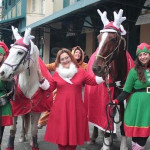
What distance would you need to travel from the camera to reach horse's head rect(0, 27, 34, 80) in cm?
354

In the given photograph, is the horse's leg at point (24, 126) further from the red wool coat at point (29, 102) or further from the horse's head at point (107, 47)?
the horse's head at point (107, 47)

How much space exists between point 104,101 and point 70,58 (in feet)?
2.70

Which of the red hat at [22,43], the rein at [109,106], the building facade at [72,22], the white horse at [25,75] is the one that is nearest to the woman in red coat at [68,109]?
the rein at [109,106]

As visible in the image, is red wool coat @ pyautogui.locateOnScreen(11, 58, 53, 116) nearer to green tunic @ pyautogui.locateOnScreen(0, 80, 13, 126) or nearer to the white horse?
the white horse

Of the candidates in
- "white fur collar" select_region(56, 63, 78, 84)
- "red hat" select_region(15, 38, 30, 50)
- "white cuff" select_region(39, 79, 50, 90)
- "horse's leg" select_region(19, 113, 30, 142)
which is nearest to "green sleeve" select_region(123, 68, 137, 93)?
"white fur collar" select_region(56, 63, 78, 84)

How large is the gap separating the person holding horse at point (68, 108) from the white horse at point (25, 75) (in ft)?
1.10

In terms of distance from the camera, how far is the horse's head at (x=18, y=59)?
→ 354cm

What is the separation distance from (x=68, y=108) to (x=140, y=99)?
Result: 0.96m

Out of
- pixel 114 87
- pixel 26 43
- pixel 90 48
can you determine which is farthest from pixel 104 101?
pixel 90 48

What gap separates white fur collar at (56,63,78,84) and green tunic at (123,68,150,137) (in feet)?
2.44

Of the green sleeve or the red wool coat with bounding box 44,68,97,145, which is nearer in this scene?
the green sleeve

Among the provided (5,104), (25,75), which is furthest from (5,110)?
(25,75)

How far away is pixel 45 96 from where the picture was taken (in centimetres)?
440

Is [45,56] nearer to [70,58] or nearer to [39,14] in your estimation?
[39,14]
